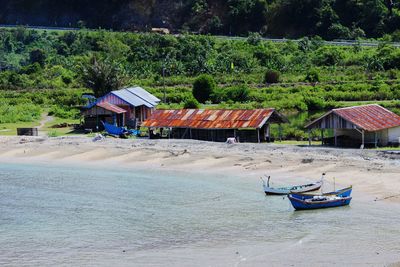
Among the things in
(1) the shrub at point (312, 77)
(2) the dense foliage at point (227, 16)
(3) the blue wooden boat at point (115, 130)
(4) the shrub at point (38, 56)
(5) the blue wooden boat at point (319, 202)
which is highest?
(2) the dense foliage at point (227, 16)

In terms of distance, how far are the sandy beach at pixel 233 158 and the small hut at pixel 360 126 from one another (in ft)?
7.38

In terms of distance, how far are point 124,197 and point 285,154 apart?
11.9 m

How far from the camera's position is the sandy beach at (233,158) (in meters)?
42.6

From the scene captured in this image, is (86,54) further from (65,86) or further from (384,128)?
(384,128)

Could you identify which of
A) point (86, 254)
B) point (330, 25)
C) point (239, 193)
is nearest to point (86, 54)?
point (330, 25)

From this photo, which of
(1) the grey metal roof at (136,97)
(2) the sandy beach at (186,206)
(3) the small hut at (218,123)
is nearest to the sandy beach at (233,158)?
(2) the sandy beach at (186,206)

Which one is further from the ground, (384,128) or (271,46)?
(271,46)

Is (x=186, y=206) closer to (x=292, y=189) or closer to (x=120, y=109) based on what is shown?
(x=292, y=189)

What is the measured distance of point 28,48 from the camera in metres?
118

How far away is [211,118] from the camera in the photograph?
58.7 metres

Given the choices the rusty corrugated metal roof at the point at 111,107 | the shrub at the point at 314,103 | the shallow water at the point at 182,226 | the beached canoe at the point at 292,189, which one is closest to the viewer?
the shallow water at the point at 182,226

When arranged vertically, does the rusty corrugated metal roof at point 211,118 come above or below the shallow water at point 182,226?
above

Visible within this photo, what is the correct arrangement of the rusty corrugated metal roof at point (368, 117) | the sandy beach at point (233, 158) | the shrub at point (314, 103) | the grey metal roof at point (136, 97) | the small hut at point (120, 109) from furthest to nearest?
the shrub at point (314, 103) → the grey metal roof at point (136, 97) → the small hut at point (120, 109) → the rusty corrugated metal roof at point (368, 117) → the sandy beach at point (233, 158)

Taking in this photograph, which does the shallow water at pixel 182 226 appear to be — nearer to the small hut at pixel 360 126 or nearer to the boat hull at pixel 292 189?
the boat hull at pixel 292 189
